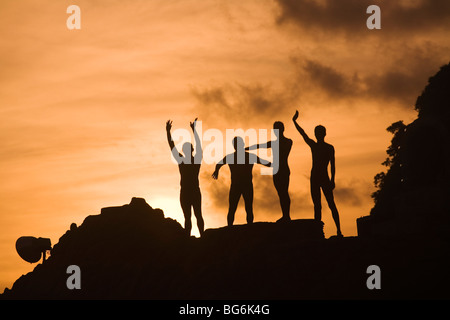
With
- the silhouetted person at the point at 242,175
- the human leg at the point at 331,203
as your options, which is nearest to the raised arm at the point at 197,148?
the silhouetted person at the point at 242,175

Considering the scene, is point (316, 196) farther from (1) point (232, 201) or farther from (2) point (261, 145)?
(1) point (232, 201)

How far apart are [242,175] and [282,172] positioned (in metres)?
1.20

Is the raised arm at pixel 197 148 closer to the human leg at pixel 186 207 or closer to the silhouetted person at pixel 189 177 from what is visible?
the silhouetted person at pixel 189 177

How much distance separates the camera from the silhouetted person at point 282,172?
796 inches

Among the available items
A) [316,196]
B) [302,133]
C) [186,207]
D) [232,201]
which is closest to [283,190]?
[316,196]

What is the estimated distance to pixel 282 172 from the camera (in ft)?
66.4

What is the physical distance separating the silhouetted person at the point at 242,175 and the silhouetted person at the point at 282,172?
17.4 inches

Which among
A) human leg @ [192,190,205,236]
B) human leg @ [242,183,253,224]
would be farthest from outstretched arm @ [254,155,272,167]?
human leg @ [192,190,205,236]

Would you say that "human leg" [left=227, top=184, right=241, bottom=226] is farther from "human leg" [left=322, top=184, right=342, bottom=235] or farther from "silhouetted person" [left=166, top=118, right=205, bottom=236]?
"human leg" [left=322, top=184, right=342, bottom=235]

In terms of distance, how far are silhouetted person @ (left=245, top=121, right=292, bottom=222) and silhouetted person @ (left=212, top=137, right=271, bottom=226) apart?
1.45 ft

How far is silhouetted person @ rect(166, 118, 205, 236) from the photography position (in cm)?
2086
